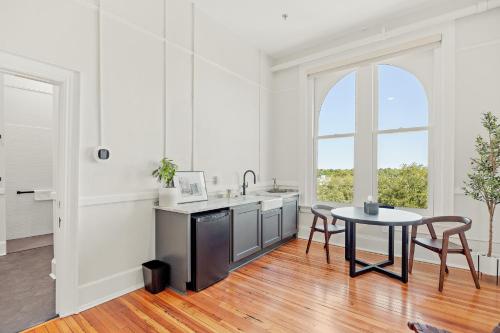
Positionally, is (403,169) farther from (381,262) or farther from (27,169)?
(27,169)

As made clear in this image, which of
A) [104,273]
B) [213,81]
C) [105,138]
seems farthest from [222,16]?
[104,273]

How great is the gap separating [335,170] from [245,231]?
6.98 feet

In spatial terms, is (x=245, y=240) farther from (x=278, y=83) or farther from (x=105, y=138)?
(x=278, y=83)

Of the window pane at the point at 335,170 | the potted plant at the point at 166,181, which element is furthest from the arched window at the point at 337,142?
the potted plant at the point at 166,181

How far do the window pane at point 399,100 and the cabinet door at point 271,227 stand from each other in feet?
7.21

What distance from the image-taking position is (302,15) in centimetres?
390

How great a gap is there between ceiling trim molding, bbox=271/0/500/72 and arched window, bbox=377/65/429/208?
1.51 feet

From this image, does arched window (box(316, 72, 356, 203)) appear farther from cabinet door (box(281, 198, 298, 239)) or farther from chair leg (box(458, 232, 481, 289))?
chair leg (box(458, 232, 481, 289))

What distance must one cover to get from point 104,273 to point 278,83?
14.3 feet

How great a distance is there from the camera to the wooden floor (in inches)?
86.3

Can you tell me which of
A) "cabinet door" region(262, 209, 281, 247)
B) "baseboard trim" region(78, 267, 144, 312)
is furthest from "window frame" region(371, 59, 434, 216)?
"baseboard trim" region(78, 267, 144, 312)

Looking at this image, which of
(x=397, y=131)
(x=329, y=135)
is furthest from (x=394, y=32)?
(x=329, y=135)

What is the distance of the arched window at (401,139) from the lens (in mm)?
3859

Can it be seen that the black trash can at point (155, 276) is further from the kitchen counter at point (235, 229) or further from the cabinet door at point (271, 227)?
the cabinet door at point (271, 227)
